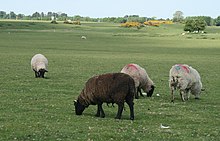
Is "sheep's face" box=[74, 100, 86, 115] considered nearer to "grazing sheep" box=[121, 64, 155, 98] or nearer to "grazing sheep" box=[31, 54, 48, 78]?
"grazing sheep" box=[121, 64, 155, 98]

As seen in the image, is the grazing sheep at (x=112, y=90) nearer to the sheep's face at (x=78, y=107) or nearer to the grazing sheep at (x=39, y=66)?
the sheep's face at (x=78, y=107)

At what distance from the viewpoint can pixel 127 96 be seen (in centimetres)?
1515

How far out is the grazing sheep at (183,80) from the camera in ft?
66.0

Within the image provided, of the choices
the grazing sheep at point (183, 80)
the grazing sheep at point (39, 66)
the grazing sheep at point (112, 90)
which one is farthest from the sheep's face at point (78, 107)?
the grazing sheep at point (39, 66)

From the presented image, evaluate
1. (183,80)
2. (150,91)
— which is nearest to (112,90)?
(183,80)

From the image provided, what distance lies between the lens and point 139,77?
2128 cm

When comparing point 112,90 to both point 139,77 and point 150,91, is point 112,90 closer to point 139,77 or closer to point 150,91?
point 139,77

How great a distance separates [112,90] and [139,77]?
6.45 meters

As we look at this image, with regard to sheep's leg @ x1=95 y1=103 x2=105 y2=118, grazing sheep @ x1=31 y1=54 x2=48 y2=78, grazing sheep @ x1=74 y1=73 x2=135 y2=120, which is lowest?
grazing sheep @ x1=31 y1=54 x2=48 y2=78

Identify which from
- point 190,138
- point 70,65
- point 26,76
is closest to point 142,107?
point 190,138

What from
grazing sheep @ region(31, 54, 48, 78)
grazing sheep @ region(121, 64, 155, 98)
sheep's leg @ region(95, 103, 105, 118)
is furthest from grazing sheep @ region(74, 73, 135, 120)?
grazing sheep @ region(31, 54, 48, 78)

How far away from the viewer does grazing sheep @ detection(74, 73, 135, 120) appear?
14930mm

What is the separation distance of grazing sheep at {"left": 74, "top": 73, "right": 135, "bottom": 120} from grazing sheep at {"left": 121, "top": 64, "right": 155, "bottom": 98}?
5.46 meters

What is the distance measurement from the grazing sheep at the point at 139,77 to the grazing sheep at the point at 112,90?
5457 millimetres
